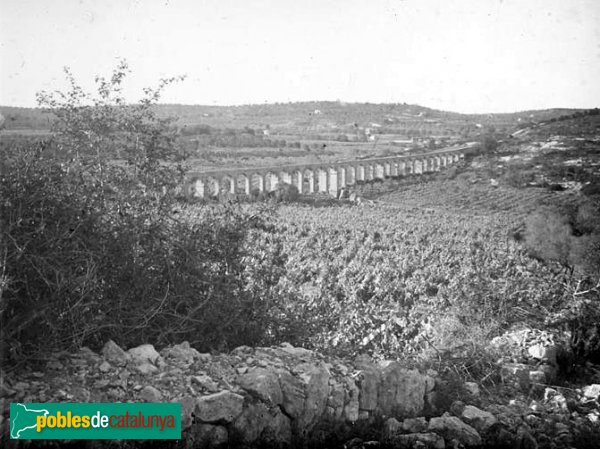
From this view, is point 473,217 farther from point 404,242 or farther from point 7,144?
point 7,144

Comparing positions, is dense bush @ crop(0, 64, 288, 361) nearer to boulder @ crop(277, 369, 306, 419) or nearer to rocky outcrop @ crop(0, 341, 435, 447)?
rocky outcrop @ crop(0, 341, 435, 447)

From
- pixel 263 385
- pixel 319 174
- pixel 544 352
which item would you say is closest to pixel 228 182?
pixel 319 174

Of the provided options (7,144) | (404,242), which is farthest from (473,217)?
(7,144)

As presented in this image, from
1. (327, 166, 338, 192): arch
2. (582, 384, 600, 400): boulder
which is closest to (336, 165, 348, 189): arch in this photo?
(327, 166, 338, 192): arch

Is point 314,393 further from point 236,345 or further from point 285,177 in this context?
point 285,177

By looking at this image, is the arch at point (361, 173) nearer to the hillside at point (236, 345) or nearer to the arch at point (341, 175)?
the arch at point (341, 175)

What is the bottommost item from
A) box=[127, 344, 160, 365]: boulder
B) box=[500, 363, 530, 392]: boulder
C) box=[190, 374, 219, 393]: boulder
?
Answer: box=[500, 363, 530, 392]: boulder

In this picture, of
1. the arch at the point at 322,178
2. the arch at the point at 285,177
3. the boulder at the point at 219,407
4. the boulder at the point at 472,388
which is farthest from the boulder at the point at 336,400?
the arch at the point at 322,178
